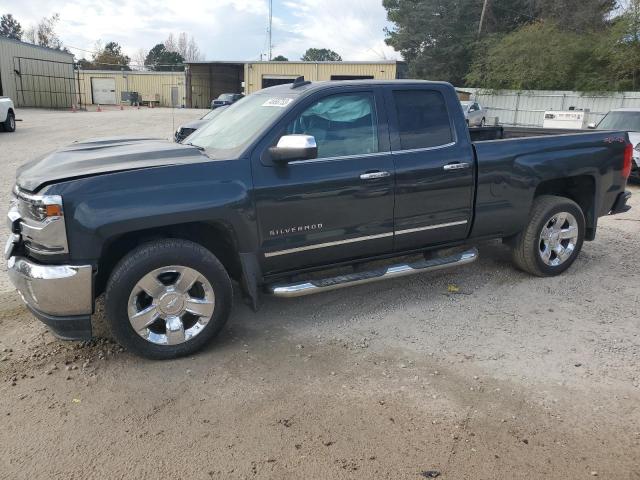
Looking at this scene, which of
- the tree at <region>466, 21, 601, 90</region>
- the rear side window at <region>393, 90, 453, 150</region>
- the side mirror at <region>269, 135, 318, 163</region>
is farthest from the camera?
the tree at <region>466, 21, 601, 90</region>

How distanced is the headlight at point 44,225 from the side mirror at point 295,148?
147 cm

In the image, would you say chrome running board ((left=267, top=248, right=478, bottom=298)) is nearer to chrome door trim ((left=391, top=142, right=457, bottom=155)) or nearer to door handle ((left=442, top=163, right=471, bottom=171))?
door handle ((left=442, top=163, right=471, bottom=171))

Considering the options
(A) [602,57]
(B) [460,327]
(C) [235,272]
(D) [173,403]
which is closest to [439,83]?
(B) [460,327]

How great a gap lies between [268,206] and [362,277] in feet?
3.29

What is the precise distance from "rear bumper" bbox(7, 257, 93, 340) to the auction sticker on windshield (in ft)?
6.27

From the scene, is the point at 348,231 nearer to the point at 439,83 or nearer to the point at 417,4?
the point at 439,83

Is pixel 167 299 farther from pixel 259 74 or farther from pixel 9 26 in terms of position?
pixel 9 26

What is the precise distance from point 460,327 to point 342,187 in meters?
1.52

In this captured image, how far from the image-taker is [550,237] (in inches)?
215

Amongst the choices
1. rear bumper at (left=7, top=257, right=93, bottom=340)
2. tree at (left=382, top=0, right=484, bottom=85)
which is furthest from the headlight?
tree at (left=382, top=0, right=484, bottom=85)

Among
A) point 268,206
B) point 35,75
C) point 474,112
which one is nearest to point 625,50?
point 474,112

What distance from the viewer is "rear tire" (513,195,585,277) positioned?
533 centimetres

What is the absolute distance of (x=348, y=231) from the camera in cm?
428

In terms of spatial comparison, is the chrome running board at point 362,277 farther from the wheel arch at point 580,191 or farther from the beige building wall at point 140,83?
the beige building wall at point 140,83
